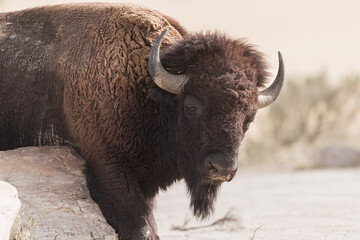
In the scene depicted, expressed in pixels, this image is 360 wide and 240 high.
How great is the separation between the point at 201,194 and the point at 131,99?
44.7 inches

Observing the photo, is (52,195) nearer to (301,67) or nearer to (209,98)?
(209,98)

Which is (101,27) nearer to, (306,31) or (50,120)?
(50,120)

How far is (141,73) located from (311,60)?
107ft

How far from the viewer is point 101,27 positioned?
23.2 feet

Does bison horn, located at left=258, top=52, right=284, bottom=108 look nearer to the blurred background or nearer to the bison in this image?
the bison

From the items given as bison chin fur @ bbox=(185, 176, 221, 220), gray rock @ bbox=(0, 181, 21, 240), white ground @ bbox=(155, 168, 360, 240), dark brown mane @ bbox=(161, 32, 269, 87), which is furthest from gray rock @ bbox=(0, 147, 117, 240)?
white ground @ bbox=(155, 168, 360, 240)

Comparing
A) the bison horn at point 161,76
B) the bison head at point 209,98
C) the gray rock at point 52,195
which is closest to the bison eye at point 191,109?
the bison head at point 209,98

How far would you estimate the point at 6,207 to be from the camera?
4.79m

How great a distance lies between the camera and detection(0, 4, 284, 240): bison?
6281 millimetres

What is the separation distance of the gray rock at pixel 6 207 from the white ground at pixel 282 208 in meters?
2.91

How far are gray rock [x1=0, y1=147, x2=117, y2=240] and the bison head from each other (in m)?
1.01

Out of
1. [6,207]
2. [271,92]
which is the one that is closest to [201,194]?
[271,92]

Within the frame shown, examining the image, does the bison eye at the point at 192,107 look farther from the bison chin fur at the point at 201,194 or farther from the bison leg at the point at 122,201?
the bison leg at the point at 122,201

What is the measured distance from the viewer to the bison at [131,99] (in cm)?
628
